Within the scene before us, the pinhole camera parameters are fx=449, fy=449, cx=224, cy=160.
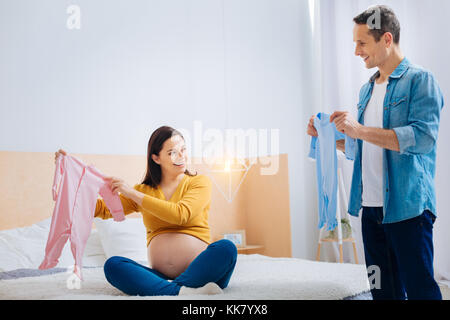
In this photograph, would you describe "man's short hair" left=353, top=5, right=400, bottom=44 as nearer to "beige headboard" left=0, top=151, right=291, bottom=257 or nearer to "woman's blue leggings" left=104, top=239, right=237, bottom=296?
"woman's blue leggings" left=104, top=239, right=237, bottom=296

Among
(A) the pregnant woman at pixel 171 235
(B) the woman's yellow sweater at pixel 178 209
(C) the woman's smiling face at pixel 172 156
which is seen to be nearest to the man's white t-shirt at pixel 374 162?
(A) the pregnant woman at pixel 171 235

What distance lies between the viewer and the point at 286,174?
12.0 feet

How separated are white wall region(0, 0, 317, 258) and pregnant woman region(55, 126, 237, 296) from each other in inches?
51.6

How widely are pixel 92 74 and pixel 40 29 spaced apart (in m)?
0.43

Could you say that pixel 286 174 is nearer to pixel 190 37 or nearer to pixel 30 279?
pixel 190 37

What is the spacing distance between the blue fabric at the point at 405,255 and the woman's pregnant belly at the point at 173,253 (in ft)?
2.28

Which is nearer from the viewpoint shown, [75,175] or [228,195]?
[75,175]

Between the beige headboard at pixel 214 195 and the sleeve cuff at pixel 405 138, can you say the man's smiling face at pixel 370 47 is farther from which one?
the beige headboard at pixel 214 195

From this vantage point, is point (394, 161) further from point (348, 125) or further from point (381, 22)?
point (381, 22)

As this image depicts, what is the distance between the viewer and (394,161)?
1.43 metres

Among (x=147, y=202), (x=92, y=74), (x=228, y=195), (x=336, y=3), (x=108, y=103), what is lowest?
(x=228, y=195)

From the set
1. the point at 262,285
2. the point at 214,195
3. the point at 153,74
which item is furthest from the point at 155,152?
the point at 214,195

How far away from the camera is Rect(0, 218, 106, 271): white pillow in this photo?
235 centimetres
